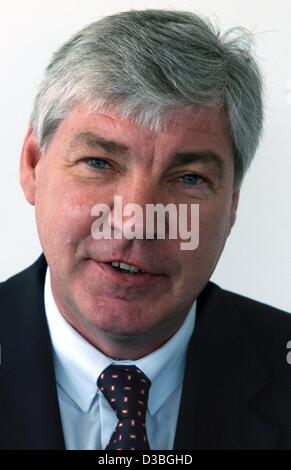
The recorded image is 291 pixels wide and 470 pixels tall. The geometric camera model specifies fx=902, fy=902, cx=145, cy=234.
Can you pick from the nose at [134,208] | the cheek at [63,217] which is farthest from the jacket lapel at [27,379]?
the nose at [134,208]

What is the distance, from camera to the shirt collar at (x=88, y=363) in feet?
4.19

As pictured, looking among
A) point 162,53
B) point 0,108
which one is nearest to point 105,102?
point 162,53

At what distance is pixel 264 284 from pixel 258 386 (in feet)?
1.11

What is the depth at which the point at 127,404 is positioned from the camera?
4.02 feet

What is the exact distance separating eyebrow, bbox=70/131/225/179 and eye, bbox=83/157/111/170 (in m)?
0.02

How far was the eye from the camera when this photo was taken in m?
1.20


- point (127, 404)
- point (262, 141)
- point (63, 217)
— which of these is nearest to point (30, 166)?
point (63, 217)

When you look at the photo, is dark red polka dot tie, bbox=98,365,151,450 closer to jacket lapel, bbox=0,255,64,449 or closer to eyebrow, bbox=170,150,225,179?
jacket lapel, bbox=0,255,64,449

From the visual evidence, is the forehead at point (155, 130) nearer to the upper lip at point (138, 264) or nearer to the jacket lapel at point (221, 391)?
the upper lip at point (138, 264)

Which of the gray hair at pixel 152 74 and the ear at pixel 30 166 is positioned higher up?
the gray hair at pixel 152 74

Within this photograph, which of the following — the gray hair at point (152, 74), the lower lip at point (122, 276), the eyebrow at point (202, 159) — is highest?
the gray hair at point (152, 74)

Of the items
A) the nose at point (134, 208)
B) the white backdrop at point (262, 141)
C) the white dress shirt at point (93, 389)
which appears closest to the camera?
the nose at point (134, 208)

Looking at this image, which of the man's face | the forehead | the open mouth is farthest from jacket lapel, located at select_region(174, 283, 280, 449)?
the forehead
